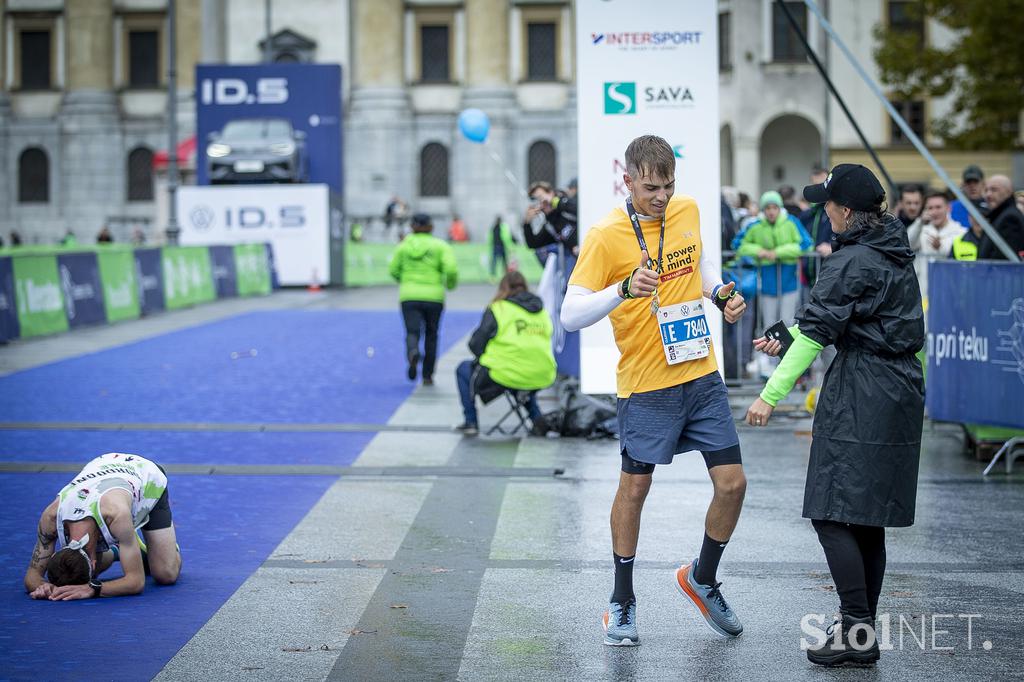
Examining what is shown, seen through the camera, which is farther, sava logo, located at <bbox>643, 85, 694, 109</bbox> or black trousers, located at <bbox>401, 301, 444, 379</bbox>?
black trousers, located at <bbox>401, 301, 444, 379</bbox>

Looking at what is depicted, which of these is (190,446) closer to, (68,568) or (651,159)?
(68,568)

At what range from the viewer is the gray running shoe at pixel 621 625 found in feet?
19.8

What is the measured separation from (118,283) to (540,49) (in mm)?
43244

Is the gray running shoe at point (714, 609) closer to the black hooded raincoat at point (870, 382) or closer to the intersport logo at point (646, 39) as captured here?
the black hooded raincoat at point (870, 382)

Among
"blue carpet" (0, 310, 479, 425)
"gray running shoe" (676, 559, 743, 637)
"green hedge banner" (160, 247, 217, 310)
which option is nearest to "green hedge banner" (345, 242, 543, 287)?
"green hedge banner" (160, 247, 217, 310)

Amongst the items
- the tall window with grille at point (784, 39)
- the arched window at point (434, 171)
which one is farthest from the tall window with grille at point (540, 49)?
the tall window with grille at point (784, 39)

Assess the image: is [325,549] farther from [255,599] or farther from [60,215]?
[60,215]

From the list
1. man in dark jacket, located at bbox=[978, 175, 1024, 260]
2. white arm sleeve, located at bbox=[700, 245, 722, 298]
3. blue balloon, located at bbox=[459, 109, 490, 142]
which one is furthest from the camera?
blue balloon, located at bbox=[459, 109, 490, 142]

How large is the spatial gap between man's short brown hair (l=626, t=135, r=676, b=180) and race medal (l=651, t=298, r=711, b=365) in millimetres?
543

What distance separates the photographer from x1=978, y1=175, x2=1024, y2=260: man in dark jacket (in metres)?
11.8

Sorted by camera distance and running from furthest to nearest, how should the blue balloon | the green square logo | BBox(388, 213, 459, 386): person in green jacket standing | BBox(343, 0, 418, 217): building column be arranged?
BBox(343, 0, 418, 217): building column
the blue balloon
BBox(388, 213, 459, 386): person in green jacket standing
the green square logo

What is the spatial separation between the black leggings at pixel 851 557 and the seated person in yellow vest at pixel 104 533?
3.01 metres

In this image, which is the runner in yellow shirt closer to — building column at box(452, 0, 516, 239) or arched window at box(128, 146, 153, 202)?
building column at box(452, 0, 516, 239)

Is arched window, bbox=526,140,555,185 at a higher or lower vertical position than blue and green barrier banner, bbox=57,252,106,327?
higher
